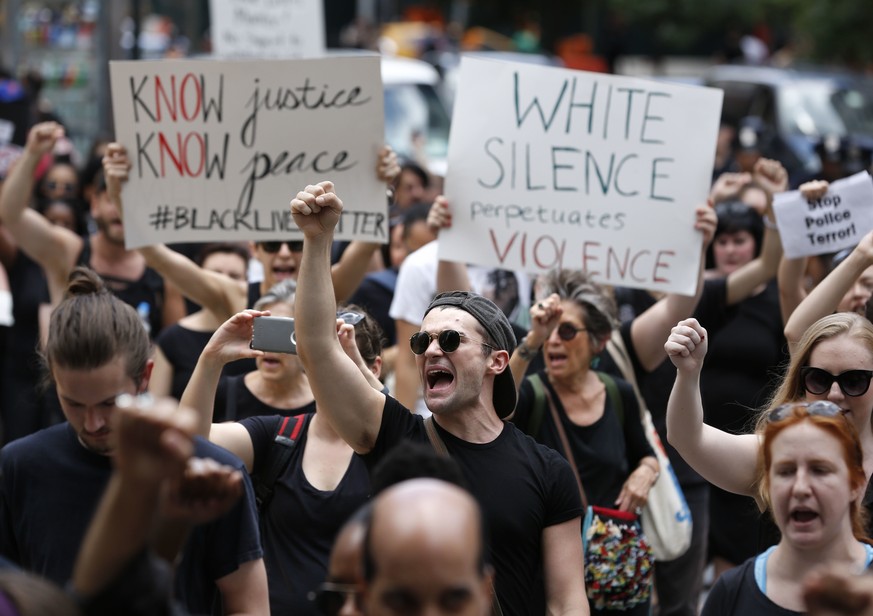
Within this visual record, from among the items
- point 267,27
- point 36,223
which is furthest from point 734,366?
point 267,27

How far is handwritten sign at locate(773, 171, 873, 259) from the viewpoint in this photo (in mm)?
5734

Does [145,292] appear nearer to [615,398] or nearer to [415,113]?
[615,398]

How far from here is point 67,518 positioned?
10.2 ft

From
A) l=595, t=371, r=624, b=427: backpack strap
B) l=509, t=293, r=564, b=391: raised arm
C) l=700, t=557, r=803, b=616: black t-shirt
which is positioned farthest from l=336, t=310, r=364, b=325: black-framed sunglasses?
l=700, t=557, r=803, b=616: black t-shirt

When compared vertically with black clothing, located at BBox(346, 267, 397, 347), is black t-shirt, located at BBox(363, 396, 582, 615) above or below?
above

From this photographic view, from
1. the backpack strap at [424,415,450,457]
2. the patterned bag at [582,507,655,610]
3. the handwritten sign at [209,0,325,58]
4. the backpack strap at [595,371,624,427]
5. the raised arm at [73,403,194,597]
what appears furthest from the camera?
the handwritten sign at [209,0,325,58]

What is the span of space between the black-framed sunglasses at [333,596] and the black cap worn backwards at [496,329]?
4.82 feet

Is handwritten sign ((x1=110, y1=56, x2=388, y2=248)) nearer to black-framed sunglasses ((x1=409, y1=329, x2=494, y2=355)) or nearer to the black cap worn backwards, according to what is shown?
the black cap worn backwards

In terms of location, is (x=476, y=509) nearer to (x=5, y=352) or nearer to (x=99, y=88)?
(x=5, y=352)

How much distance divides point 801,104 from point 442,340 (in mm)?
12498

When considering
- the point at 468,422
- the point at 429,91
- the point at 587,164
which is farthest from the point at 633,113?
the point at 429,91

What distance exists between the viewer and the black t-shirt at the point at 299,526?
4059mm

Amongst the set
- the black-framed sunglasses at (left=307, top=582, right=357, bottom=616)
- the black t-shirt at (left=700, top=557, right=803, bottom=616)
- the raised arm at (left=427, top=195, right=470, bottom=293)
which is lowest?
the black t-shirt at (left=700, top=557, right=803, bottom=616)

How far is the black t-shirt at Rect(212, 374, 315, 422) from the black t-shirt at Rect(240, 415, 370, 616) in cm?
72
